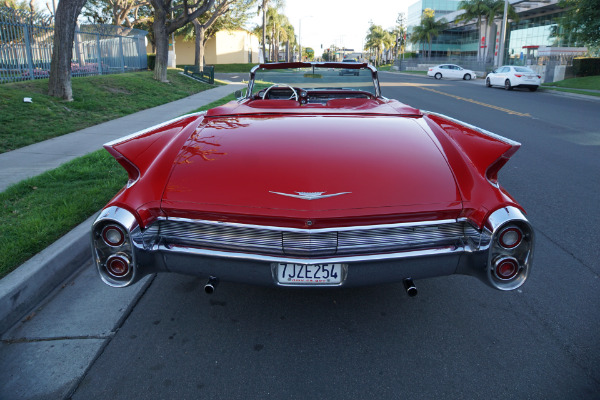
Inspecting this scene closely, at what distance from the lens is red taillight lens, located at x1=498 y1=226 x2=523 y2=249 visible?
2486mm

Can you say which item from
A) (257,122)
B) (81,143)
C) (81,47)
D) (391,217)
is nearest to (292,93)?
(257,122)

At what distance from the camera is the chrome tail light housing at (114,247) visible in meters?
2.53

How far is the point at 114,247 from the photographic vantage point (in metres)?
2.58

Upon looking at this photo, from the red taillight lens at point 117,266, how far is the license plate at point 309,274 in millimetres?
842

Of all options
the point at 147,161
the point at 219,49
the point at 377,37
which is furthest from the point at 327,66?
the point at 377,37

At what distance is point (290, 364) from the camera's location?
8.50ft

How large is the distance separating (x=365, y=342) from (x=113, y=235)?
157cm

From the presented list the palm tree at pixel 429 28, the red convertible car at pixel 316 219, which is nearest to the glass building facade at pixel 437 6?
the palm tree at pixel 429 28

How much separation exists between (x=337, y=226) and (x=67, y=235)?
8.75 ft

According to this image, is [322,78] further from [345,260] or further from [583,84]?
[583,84]

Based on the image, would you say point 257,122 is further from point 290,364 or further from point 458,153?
point 290,364

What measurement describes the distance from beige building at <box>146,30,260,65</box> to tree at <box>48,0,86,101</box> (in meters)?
44.6

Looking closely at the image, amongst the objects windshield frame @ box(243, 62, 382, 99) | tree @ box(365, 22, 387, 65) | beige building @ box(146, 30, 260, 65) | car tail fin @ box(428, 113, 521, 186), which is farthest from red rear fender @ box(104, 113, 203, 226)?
tree @ box(365, 22, 387, 65)

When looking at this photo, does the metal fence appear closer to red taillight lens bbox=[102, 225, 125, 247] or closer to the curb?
the curb
